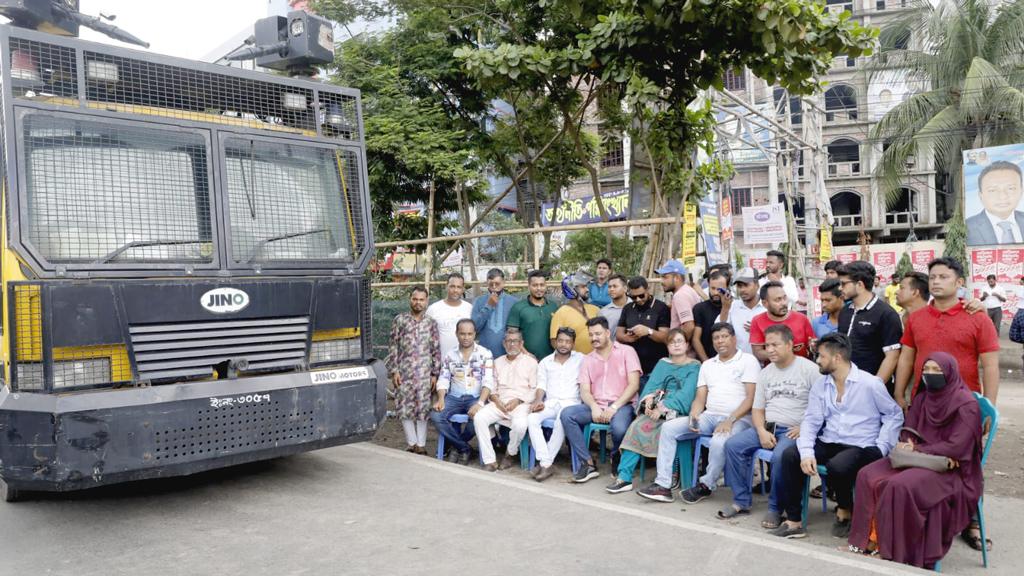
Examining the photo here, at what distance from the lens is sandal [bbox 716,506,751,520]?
5.53 meters

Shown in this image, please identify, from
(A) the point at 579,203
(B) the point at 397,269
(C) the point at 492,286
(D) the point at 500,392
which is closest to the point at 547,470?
(D) the point at 500,392

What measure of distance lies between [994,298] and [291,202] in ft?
42.4

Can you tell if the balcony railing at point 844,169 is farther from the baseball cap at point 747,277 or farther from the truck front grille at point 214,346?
the truck front grille at point 214,346

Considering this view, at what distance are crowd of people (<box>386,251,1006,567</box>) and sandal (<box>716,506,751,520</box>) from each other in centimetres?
3

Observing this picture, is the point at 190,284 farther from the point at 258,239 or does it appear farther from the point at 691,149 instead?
the point at 691,149

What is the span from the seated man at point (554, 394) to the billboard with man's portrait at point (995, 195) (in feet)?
37.4

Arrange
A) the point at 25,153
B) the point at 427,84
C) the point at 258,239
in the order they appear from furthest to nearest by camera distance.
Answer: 1. the point at 427,84
2. the point at 258,239
3. the point at 25,153

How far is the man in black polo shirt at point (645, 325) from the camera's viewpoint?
23.4ft

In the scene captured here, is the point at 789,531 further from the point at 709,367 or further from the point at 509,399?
the point at 509,399

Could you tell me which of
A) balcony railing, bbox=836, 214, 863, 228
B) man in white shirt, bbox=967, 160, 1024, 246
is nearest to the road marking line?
man in white shirt, bbox=967, 160, 1024, 246

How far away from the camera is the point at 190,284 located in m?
5.15

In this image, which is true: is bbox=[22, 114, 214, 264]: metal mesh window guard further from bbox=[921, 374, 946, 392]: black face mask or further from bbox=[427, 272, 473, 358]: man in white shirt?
bbox=[921, 374, 946, 392]: black face mask

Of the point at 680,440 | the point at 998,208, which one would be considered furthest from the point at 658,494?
the point at 998,208

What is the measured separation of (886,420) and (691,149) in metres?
4.85
